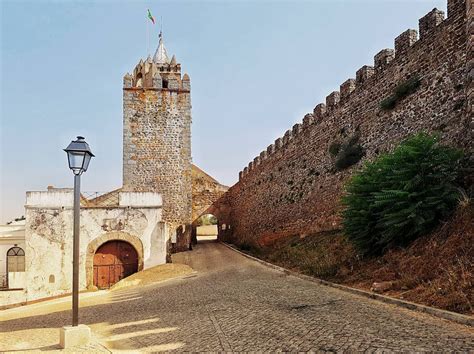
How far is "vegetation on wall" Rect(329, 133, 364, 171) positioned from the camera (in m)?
14.3

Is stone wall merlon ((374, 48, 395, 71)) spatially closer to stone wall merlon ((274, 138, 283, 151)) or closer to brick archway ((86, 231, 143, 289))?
stone wall merlon ((274, 138, 283, 151))

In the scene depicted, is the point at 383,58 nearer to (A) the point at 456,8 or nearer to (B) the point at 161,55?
(A) the point at 456,8

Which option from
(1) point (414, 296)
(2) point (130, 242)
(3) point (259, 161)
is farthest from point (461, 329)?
(3) point (259, 161)

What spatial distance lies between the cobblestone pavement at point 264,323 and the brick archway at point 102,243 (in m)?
5.46

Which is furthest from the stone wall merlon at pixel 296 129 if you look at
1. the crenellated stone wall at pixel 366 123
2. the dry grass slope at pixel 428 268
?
the dry grass slope at pixel 428 268

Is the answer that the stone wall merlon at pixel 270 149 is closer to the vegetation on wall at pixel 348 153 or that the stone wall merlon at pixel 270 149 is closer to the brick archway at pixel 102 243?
the vegetation on wall at pixel 348 153

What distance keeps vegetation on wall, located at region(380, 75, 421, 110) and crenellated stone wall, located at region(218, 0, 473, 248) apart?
0.46 feet

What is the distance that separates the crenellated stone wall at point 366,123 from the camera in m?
10.0

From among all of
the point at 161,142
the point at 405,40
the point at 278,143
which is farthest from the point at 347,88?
the point at 161,142

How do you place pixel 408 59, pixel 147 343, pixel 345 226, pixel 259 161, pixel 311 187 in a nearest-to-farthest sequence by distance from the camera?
pixel 147 343, pixel 345 226, pixel 408 59, pixel 311 187, pixel 259 161

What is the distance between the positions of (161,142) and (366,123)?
51.5 ft

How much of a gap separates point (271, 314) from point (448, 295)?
2.68 meters

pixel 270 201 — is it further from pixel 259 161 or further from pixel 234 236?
pixel 234 236

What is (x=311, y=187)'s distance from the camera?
686 inches
